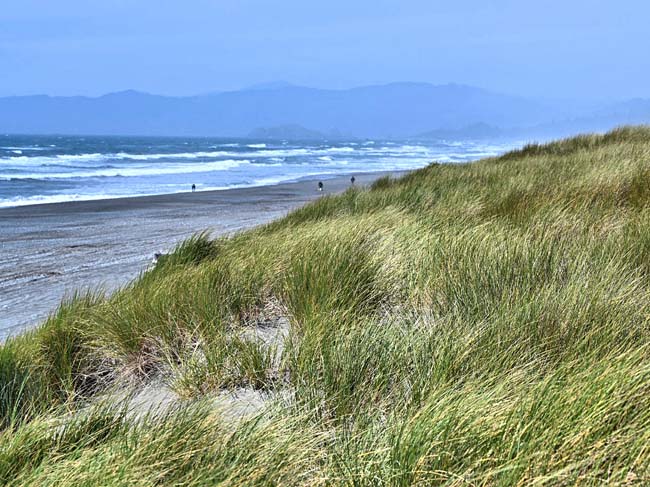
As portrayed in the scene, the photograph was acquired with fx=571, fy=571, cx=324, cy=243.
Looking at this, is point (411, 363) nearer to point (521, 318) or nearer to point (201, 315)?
point (521, 318)

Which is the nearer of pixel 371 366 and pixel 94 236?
pixel 371 366

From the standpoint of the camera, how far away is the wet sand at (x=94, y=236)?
7371 mm

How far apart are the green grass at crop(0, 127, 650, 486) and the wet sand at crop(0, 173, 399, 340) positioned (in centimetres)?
148

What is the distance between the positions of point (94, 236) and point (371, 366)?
34.5 ft

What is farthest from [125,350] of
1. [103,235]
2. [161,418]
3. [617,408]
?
[103,235]

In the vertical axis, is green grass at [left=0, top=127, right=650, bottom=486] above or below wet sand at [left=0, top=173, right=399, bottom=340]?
above

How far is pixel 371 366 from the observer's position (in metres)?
2.53

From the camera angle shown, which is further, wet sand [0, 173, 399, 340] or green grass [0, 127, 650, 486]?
wet sand [0, 173, 399, 340]

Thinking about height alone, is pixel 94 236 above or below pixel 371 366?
below

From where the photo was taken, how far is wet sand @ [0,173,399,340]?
7371 millimetres

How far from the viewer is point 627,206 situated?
236 inches

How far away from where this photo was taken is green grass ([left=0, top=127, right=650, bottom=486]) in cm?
176

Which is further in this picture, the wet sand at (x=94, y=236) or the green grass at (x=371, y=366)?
the wet sand at (x=94, y=236)

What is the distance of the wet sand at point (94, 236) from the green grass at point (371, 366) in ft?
4.85
